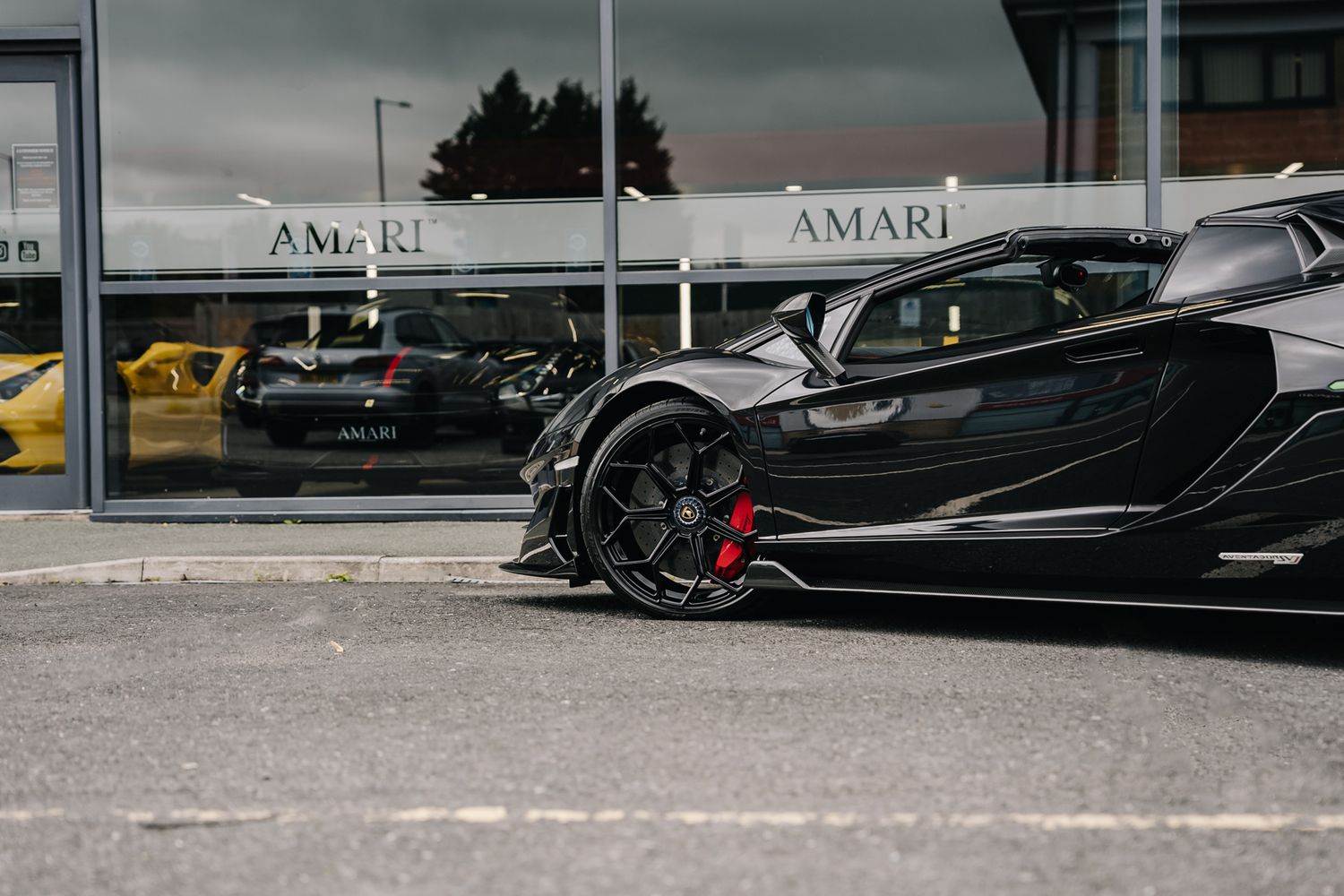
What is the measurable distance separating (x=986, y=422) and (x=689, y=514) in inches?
44.5

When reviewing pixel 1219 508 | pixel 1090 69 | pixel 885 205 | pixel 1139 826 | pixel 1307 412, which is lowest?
pixel 1139 826

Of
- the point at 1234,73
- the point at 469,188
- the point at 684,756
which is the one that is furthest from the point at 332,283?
the point at 684,756

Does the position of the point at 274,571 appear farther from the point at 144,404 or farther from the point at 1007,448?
the point at 1007,448

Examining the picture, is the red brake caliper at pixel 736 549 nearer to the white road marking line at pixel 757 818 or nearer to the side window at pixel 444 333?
the white road marking line at pixel 757 818

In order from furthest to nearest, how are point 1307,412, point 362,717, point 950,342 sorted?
point 950,342, point 1307,412, point 362,717

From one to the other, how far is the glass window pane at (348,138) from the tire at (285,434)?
36.8 inches

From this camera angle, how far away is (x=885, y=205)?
867 centimetres

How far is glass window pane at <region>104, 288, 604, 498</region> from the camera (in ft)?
29.0

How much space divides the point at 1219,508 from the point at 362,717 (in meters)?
2.48

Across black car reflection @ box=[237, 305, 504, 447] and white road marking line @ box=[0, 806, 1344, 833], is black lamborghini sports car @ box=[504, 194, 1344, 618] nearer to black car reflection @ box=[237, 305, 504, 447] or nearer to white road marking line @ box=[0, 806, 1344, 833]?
white road marking line @ box=[0, 806, 1344, 833]

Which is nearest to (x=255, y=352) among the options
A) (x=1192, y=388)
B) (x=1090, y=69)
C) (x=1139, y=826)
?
(x=1090, y=69)

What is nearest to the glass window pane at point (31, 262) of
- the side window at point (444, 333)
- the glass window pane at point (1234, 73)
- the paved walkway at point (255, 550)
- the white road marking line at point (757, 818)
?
the paved walkway at point (255, 550)

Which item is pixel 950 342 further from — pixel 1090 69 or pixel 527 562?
pixel 1090 69

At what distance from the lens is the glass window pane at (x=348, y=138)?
8.89 meters
